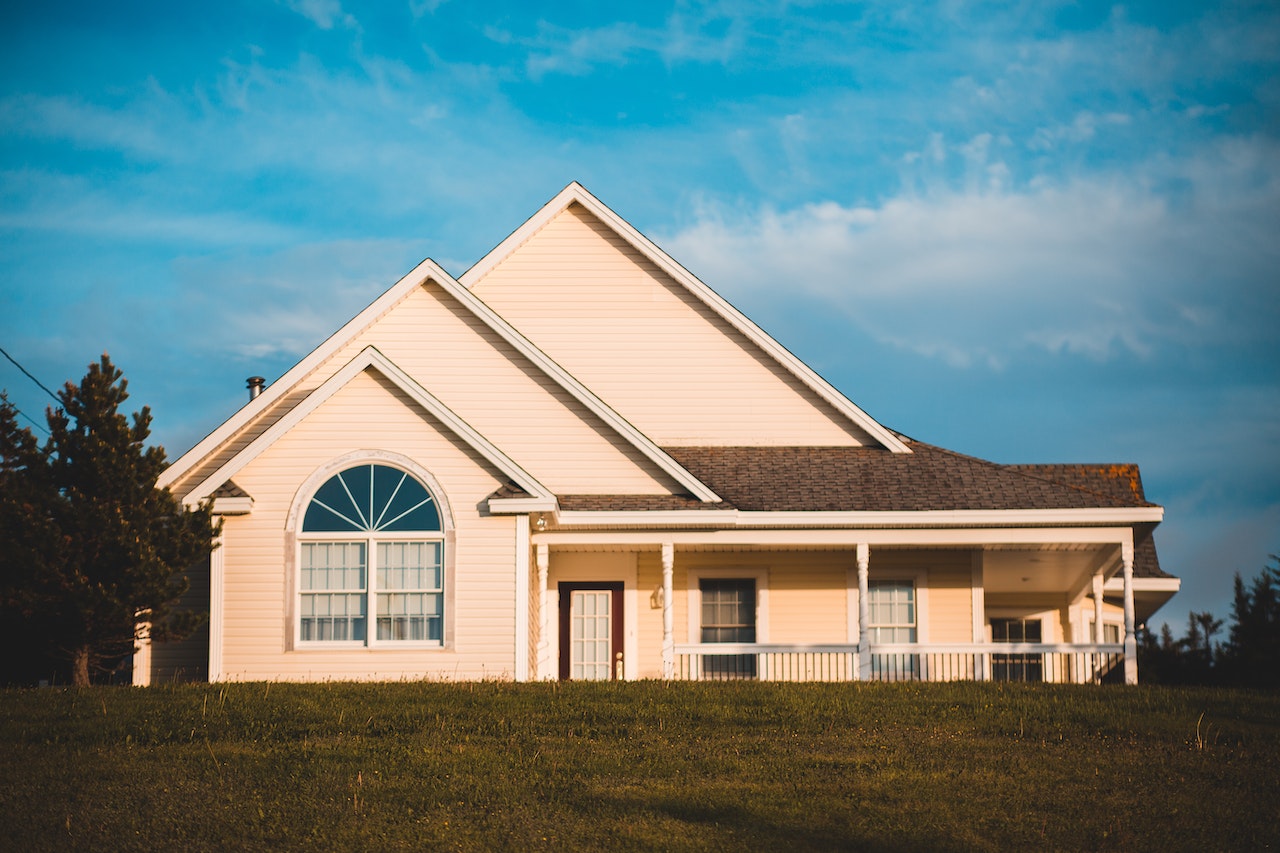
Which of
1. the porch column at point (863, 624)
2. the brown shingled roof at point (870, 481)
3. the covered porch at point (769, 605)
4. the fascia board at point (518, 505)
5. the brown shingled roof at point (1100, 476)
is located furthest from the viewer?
the brown shingled roof at point (1100, 476)

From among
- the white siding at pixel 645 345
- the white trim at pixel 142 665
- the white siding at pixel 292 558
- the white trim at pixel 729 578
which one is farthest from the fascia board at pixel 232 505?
the white trim at pixel 729 578

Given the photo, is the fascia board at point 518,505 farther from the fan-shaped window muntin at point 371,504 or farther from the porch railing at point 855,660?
the porch railing at point 855,660

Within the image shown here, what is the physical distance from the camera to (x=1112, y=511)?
19500 mm

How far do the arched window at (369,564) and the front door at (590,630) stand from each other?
145 inches

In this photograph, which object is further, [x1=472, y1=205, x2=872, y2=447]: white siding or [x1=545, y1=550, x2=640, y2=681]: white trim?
[x1=472, y1=205, x2=872, y2=447]: white siding

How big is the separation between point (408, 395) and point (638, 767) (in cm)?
739

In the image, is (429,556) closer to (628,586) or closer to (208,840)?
(628,586)

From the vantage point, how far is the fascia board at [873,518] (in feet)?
63.9


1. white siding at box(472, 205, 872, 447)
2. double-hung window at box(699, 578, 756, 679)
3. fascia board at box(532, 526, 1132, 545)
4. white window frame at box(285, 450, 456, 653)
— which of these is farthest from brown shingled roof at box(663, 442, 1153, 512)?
white window frame at box(285, 450, 456, 653)

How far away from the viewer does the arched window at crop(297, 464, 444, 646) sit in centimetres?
1798

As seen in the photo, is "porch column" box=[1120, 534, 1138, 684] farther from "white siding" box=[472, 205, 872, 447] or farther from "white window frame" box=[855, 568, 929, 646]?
"white siding" box=[472, 205, 872, 447]

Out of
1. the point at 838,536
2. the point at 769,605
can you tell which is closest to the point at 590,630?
the point at 769,605

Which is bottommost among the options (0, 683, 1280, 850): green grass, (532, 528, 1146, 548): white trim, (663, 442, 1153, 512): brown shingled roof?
(0, 683, 1280, 850): green grass

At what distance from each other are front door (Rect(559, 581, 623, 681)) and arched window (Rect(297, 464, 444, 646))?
3.67 m
